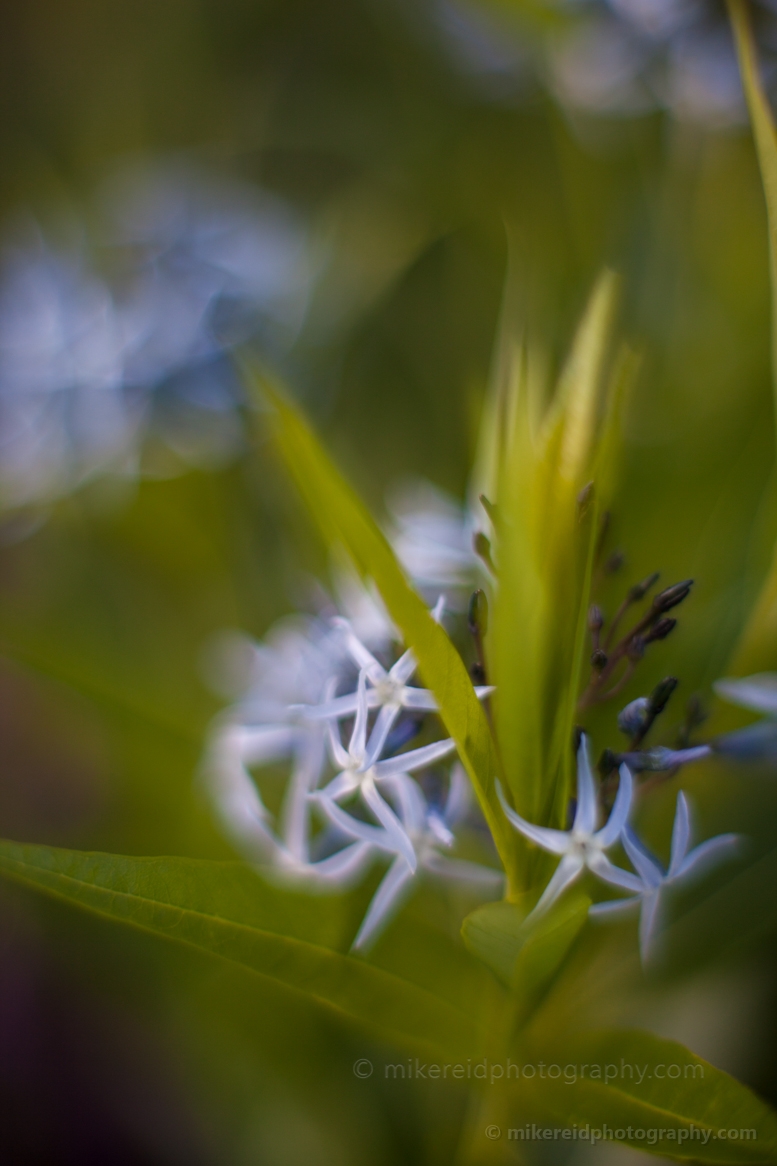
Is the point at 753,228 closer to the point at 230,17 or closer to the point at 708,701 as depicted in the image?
the point at 708,701

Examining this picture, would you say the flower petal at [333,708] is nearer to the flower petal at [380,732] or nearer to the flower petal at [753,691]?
the flower petal at [380,732]

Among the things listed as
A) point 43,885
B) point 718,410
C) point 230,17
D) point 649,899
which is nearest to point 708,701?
point 649,899

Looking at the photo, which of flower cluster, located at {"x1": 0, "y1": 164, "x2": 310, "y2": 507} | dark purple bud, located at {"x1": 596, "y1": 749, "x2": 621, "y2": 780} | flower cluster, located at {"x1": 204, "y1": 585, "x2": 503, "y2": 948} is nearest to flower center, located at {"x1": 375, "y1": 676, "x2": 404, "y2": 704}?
flower cluster, located at {"x1": 204, "y1": 585, "x2": 503, "y2": 948}

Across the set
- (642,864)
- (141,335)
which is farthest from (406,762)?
(141,335)

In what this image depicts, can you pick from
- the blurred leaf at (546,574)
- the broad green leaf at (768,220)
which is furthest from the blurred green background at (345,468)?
the blurred leaf at (546,574)

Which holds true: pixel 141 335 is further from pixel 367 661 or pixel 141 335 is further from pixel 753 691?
pixel 753 691
